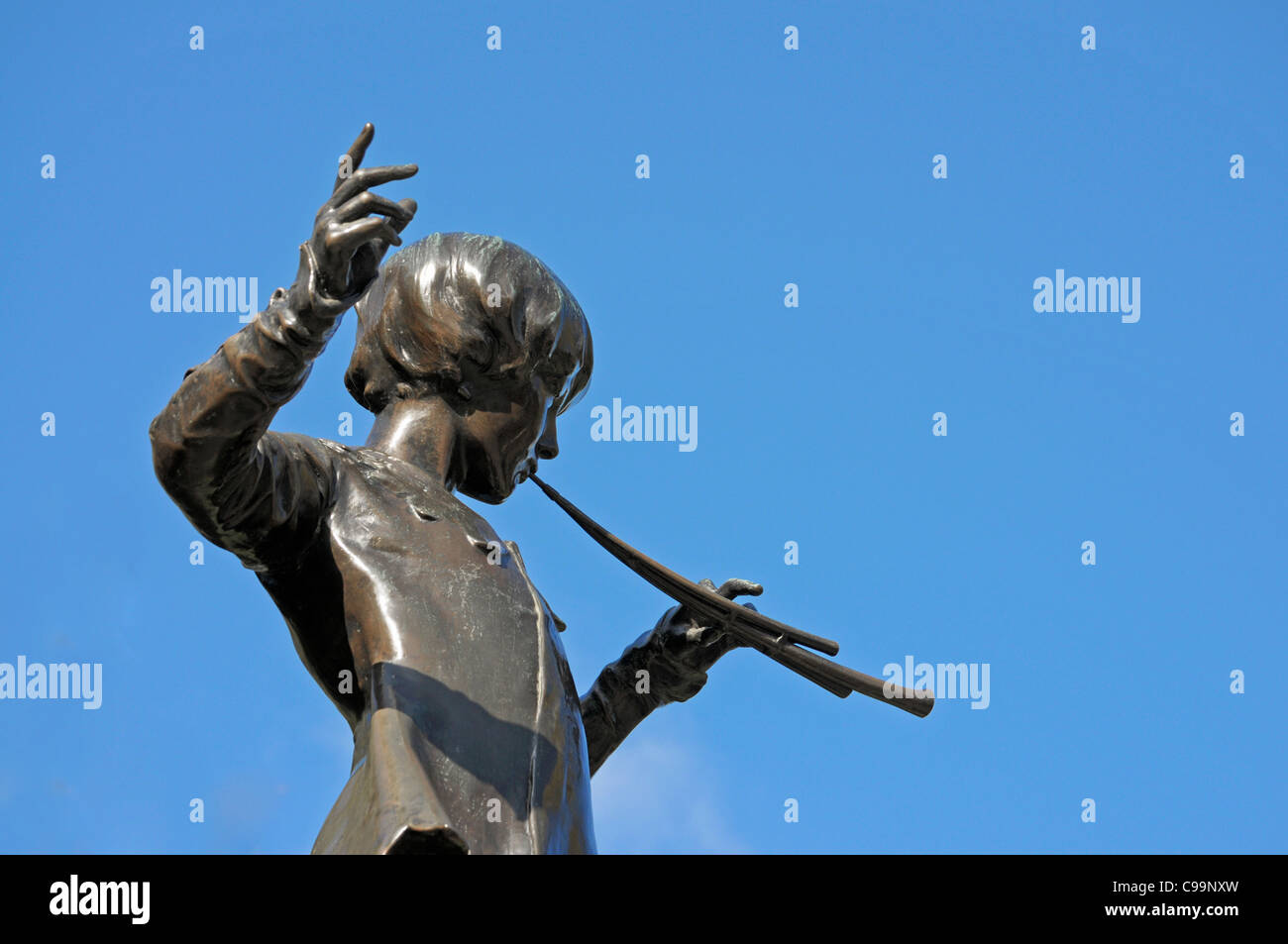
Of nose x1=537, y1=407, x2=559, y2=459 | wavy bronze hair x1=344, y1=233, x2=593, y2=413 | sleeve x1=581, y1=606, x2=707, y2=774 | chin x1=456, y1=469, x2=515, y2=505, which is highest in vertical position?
wavy bronze hair x1=344, y1=233, x2=593, y2=413

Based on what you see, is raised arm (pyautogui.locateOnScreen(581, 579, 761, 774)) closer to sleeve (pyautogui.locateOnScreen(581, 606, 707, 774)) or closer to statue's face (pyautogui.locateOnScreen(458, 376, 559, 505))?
sleeve (pyautogui.locateOnScreen(581, 606, 707, 774))

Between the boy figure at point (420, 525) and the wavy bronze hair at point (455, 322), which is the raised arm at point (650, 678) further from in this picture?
the wavy bronze hair at point (455, 322)

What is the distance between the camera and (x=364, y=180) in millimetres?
5703

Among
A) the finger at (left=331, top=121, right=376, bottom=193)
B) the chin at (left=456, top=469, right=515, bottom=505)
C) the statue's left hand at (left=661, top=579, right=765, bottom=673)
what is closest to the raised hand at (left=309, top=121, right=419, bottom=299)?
the finger at (left=331, top=121, right=376, bottom=193)

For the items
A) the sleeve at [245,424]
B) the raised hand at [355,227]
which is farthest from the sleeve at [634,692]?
the raised hand at [355,227]

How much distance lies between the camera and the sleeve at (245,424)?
5.71m

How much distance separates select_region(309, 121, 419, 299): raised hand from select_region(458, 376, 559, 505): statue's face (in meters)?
1.56

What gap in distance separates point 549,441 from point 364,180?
2.13 metres

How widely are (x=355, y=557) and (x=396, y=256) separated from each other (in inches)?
56.1

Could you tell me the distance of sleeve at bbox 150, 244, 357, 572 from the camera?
18.7ft

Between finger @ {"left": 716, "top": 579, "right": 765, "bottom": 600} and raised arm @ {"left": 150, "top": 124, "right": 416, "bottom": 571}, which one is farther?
finger @ {"left": 716, "top": 579, "right": 765, "bottom": 600}

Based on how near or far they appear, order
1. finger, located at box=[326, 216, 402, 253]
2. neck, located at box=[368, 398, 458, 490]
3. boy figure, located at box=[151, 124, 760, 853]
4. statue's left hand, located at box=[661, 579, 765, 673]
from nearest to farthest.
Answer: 1. finger, located at box=[326, 216, 402, 253]
2. boy figure, located at box=[151, 124, 760, 853]
3. neck, located at box=[368, 398, 458, 490]
4. statue's left hand, located at box=[661, 579, 765, 673]

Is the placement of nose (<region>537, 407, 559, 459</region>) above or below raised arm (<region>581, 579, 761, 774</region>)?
above
